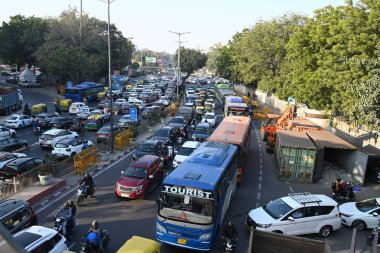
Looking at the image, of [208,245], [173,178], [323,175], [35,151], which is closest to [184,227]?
[208,245]

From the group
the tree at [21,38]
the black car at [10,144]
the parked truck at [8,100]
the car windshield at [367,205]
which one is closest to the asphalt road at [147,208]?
the car windshield at [367,205]

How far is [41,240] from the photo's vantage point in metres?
10.3

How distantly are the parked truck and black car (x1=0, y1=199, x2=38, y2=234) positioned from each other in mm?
30387

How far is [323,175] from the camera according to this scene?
2277 centimetres

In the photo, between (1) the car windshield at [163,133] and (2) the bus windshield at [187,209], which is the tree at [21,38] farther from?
(2) the bus windshield at [187,209]

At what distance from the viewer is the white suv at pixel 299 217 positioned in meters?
13.5

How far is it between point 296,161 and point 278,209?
7.53 metres

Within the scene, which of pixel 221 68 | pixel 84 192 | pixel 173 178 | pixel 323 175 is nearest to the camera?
A: pixel 173 178

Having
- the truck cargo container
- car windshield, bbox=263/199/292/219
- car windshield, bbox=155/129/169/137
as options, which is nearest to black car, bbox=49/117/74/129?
car windshield, bbox=155/129/169/137

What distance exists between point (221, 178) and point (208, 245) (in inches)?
103

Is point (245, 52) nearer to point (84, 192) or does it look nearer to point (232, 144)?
point (232, 144)

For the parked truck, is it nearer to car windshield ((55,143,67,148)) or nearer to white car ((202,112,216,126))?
car windshield ((55,143,67,148))

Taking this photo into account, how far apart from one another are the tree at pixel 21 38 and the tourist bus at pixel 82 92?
76.6ft

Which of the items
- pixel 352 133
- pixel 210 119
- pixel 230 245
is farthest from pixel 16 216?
pixel 210 119
